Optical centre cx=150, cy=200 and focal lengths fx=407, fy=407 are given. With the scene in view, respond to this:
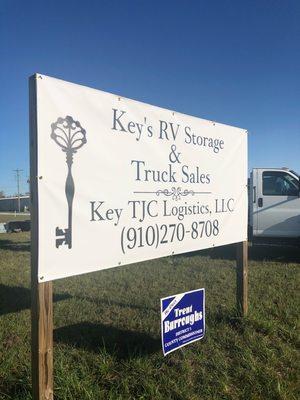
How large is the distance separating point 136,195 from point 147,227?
12.5 inches

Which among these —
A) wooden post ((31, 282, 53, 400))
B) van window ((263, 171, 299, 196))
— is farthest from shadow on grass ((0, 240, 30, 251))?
wooden post ((31, 282, 53, 400))

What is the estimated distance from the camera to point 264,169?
9531mm

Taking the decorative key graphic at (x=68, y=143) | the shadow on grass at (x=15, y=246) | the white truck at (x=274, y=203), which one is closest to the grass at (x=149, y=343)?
the decorative key graphic at (x=68, y=143)

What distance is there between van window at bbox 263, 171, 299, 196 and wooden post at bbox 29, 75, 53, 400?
761cm

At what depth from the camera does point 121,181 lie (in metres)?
3.29

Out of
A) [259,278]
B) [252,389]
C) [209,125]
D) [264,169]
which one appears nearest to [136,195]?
[209,125]

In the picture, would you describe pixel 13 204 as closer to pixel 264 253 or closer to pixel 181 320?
pixel 264 253

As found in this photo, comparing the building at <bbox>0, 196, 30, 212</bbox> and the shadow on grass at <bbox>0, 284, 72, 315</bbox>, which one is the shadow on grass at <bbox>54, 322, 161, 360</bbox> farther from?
the building at <bbox>0, 196, 30, 212</bbox>

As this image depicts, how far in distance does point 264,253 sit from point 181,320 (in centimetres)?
675

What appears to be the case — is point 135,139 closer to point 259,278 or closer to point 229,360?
point 229,360

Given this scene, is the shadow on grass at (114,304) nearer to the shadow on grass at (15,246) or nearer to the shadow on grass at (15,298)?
the shadow on grass at (15,298)

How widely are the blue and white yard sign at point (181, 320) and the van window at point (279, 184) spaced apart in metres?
6.17

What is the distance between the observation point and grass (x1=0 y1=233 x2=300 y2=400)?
3.18 metres

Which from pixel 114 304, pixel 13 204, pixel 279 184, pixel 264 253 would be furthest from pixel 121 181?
pixel 13 204
